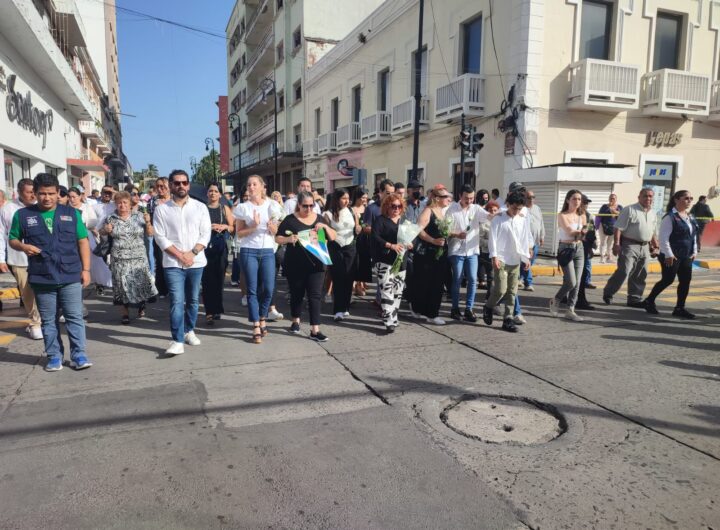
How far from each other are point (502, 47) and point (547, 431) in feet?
46.4

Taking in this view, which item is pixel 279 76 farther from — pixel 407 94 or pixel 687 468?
pixel 687 468

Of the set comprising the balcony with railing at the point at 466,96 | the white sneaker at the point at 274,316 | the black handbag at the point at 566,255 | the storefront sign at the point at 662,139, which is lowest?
the white sneaker at the point at 274,316

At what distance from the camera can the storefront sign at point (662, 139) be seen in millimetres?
16312

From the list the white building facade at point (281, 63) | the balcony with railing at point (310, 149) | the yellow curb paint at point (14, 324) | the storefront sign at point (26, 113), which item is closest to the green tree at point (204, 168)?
the white building facade at point (281, 63)

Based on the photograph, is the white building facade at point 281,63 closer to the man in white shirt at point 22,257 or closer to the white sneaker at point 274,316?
the white sneaker at point 274,316

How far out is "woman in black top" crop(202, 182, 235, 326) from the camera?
655cm

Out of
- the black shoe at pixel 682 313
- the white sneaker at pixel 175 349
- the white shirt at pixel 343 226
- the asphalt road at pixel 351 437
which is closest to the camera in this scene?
the asphalt road at pixel 351 437

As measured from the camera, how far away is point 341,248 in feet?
22.2

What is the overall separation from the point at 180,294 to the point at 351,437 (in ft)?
9.05

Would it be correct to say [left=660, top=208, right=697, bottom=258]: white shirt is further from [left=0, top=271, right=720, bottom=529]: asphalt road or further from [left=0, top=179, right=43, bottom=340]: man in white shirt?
[left=0, top=179, right=43, bottom=340]: man in white shirt

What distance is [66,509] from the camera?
2596 mm

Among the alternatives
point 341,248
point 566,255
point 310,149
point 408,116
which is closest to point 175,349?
point 341,248

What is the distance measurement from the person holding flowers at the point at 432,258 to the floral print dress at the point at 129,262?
137 inches

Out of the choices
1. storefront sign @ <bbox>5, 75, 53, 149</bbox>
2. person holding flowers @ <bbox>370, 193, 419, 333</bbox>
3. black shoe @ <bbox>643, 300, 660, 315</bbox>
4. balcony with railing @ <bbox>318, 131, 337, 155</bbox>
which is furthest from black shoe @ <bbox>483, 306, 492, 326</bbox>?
balcony with railing @ <bbox>318, 131, 337, 155</bbox>
